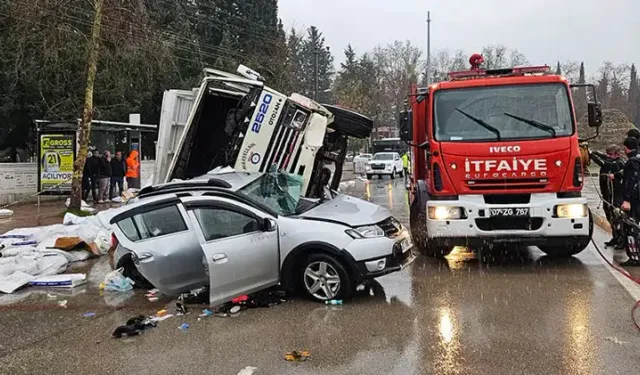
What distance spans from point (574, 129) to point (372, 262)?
3.75 m

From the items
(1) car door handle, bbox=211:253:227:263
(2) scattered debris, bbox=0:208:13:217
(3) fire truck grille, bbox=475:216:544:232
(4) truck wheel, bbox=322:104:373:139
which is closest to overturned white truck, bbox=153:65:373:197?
(4) truck wheel, bbox=322:104:373:139

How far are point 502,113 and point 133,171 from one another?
54.1 feet

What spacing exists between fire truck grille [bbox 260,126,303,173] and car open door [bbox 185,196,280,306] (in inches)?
117

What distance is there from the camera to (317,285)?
23.1 feet

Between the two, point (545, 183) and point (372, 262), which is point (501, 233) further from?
point (372, 262)

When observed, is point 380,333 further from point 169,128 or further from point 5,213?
point 5,213

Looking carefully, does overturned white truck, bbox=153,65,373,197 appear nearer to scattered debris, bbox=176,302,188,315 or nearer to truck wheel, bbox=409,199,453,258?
truck wheel, bbox=409,199,453,258

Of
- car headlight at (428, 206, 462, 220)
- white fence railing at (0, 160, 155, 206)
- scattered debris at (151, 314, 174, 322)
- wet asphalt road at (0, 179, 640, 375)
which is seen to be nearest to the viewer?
wet asphalt road at (0, 179, 640, 375)

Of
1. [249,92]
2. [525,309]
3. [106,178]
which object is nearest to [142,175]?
[106,178]

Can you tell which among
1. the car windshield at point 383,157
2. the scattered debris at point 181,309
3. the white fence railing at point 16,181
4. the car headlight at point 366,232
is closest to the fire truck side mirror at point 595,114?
the car headlight at point 366,232

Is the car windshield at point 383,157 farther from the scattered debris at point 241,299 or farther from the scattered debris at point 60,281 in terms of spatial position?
the scattered debris at point 241,299

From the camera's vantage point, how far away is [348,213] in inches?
296

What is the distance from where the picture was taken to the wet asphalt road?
5.09 metres

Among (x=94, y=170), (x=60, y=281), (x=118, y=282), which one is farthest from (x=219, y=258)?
(x=94, y=170)
